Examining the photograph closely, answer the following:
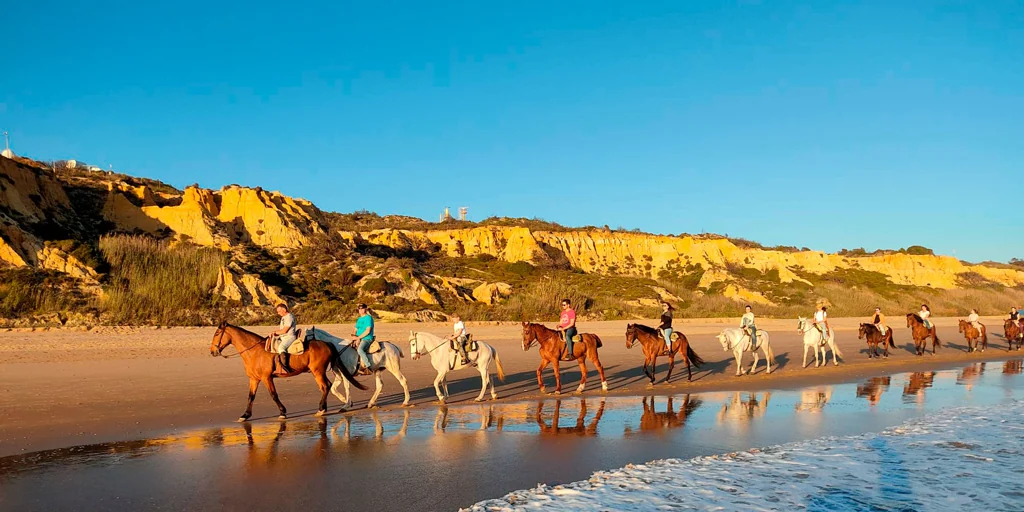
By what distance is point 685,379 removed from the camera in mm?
18438

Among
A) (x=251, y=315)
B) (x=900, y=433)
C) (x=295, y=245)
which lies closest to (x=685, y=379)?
(x=900, y=433)

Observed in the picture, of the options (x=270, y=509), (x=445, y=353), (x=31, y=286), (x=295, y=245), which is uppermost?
(x=295, y=245)

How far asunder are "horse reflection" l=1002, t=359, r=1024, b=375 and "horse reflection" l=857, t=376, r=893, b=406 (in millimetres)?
5013

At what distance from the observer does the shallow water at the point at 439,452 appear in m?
7.34

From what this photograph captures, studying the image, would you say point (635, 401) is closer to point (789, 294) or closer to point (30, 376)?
point (30, 376)

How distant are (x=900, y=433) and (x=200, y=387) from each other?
46.6 ft

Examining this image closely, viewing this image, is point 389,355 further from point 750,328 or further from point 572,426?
point 750,328

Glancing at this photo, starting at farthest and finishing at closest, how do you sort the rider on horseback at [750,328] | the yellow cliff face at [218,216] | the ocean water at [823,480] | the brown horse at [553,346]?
the yellow cliff face at [218,216], the rider on horseback at [750,328], the brown horse at [553,346], the ocean water at [823,480]

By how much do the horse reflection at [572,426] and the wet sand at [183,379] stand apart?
1.73 m

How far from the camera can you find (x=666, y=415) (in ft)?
41.5

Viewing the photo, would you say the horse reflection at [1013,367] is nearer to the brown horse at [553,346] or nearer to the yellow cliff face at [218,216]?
the brown horse at [553,346]

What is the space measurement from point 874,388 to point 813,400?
10.3ft

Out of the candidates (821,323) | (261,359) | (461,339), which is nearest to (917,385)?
(821,323)

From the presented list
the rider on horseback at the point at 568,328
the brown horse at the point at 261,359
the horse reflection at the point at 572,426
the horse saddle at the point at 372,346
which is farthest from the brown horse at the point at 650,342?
the brown horse at the point at 261,359
